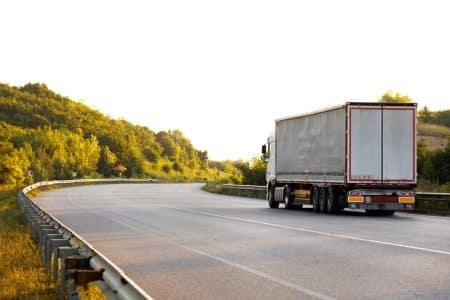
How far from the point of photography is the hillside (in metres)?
102

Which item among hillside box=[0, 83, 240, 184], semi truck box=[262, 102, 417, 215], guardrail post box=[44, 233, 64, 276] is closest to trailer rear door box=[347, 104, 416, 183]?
semi truck box=[262, 102, 417, 215]

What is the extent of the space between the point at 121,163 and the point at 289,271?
134 m

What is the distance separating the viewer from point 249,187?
5262cm

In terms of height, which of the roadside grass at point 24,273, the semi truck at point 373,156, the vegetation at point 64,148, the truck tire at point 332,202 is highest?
the vegetation at point 64,148

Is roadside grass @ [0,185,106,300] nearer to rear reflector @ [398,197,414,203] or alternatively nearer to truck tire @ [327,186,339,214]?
truck tire @ [327,186,339,214]

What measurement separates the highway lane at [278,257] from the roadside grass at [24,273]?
3.73 ft

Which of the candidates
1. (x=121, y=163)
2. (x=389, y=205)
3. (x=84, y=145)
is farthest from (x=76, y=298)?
(x=121, y=163)

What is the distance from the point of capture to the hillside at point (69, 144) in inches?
4017

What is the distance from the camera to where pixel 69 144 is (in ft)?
434

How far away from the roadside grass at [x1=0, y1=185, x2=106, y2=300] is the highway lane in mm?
1138

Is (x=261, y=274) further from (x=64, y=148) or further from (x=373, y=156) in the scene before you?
(x=64, y=148)

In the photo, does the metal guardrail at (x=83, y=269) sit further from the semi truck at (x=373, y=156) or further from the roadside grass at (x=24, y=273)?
the semi truck at (x=373, y=156)

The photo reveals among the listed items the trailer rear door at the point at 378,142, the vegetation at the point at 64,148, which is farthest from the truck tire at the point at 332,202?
the vegetation at the point at 64,148

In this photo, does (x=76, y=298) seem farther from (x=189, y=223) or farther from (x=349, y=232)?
(x=189, y=223)
